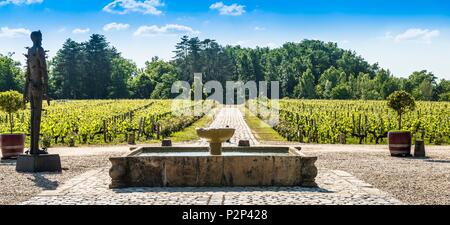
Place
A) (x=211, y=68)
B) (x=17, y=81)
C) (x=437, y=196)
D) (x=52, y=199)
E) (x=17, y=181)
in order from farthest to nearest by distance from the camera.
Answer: (x=211, y=68) < (x=17, y=81) < (x=17, y=181) < (x=437, y=196) < (x=52, y=199)

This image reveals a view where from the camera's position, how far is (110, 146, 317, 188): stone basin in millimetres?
11523

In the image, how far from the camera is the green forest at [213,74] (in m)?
98.4

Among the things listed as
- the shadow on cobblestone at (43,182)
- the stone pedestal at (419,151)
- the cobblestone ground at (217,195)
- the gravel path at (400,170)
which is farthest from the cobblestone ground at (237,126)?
the cobblestone ground at (217,195)

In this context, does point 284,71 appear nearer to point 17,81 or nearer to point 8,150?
point 17,81

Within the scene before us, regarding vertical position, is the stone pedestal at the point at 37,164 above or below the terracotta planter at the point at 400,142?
below

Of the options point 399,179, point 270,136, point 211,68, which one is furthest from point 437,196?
point 211,68

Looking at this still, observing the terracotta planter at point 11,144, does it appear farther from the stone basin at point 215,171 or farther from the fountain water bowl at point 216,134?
the fountain water bowl at point 216,134

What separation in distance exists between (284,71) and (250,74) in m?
8.80

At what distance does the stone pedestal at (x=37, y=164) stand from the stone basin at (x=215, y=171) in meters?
3.64

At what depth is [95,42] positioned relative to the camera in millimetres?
103375

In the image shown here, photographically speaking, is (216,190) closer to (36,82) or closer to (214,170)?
(214,170)

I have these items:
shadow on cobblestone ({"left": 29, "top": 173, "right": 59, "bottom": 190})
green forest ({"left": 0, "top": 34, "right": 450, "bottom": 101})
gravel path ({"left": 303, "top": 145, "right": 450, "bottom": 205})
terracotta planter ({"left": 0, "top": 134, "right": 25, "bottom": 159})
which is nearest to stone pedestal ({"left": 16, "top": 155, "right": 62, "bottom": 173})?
shadow on cobblestone ({"left": 29, "top": 173, "right": 59, "bottom": 190})

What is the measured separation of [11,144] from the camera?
1725 centimetres

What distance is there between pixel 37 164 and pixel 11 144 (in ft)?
11.2
